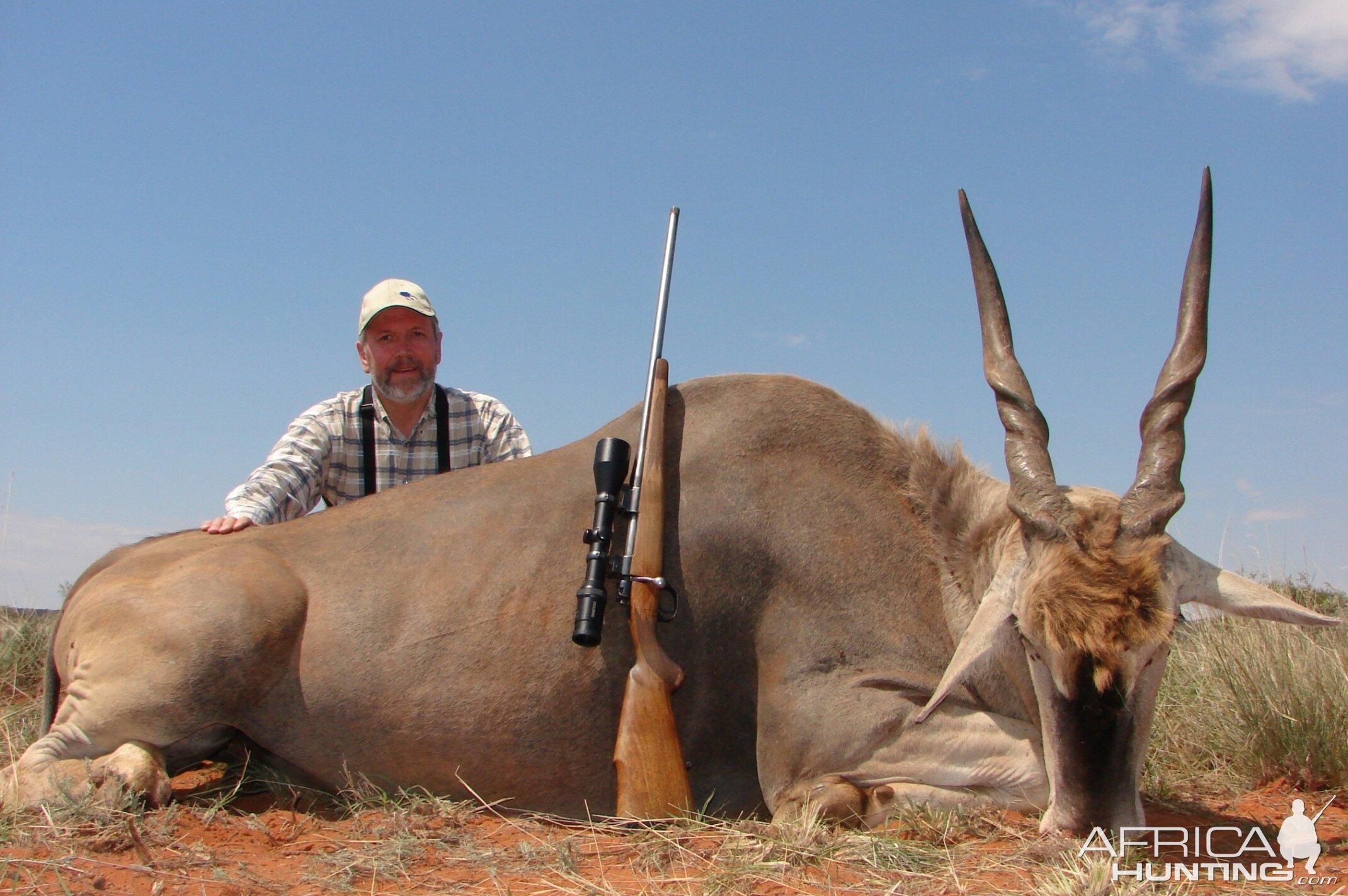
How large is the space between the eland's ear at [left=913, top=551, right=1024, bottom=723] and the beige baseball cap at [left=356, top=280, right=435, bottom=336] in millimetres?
4509

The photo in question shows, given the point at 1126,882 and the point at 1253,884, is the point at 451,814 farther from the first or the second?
the point at 1253,884

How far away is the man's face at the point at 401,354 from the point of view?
727 cm

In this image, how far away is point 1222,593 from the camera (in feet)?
13.3

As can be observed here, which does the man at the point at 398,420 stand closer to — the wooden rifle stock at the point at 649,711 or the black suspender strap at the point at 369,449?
the black suspender strap at the point at 369,449

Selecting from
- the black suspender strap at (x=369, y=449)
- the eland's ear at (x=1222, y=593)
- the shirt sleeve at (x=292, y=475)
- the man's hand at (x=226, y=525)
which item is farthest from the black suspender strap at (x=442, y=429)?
the eland's ear at (x=1222, y=593)

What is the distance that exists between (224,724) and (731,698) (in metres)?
2.16

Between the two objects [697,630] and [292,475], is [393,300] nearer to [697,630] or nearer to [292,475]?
[292,475]

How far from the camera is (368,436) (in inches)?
284

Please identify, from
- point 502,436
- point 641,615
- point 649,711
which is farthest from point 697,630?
point 502,436

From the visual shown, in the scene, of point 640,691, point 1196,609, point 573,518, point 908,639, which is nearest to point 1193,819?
point 1196,609

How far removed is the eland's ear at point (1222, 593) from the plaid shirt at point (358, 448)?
4.18 metres

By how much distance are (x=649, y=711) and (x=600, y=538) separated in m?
0.74

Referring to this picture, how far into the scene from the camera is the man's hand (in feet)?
18.4

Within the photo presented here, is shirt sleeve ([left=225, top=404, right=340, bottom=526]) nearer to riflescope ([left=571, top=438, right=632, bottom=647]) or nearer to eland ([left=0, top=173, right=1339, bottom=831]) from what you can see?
eland ([left=0, top=173, right=1339, bottom=831])
